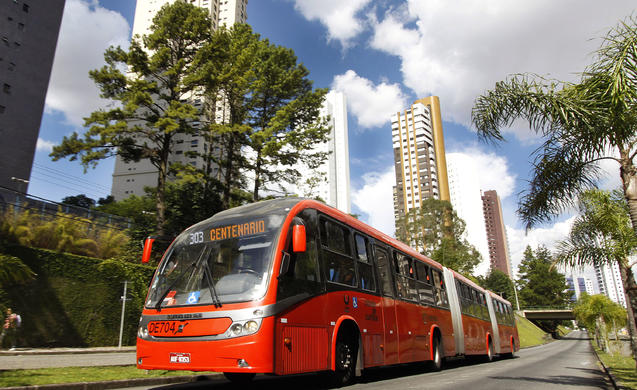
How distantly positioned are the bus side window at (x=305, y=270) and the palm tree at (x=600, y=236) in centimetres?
800

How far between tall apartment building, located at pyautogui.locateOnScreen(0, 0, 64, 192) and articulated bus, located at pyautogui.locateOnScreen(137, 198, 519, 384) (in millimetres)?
48172

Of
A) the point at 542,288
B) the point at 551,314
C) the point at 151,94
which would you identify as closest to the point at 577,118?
the point at 151,94

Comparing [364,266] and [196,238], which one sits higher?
[196,238]

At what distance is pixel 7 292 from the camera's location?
16.1 meters

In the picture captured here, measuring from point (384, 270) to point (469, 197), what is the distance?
135229 millimetres

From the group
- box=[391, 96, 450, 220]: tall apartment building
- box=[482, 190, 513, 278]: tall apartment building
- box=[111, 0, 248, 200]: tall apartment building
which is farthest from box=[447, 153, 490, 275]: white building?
box=[111, 0, 248, 200]: tall apartment building

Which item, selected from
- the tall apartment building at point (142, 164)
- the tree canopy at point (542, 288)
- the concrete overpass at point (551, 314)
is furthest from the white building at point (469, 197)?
the tall apartment building at point (142, 164)

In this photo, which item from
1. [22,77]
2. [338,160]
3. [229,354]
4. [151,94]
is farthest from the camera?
[338,160]

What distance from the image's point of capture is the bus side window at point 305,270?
6230 millimetres

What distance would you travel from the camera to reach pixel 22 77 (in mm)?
48156

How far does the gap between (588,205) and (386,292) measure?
20.7ft

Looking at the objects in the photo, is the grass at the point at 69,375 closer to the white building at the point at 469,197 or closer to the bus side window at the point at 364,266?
the bus side window at the point at 364,266

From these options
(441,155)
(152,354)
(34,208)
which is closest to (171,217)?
(34,208)

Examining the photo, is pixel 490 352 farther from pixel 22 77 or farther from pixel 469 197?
pixel 469 197
